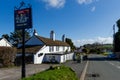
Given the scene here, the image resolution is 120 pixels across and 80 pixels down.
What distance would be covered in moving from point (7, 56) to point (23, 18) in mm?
21724

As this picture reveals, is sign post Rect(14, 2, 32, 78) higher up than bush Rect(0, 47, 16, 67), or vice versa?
sign post Rect(14, 2, 32, 78)

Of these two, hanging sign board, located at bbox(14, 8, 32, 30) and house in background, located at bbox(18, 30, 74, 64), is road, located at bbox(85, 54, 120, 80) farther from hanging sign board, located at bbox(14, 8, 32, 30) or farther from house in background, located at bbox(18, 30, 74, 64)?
house in background, located at bbox(18, 30, 74, 64)

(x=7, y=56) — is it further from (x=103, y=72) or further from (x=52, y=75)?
(x=52, y=75)

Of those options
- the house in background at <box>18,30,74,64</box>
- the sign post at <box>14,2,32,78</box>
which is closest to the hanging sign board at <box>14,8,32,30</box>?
the sign post at <box>14,2,32,78</box>

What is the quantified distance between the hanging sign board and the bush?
2010 centimetres

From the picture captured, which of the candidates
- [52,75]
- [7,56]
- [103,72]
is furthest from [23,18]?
[7,56]

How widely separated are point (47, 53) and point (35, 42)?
493 centimetres

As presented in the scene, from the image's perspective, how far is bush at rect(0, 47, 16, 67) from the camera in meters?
32.6

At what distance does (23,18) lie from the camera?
42.7 feet

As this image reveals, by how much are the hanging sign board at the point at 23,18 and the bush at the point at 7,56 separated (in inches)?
791

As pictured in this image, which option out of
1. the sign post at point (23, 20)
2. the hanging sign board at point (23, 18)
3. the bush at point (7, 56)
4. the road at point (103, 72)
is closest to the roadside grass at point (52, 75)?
the sign post at point (23, 20)

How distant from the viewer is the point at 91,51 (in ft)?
447

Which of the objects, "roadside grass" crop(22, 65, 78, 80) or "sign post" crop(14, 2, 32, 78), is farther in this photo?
"sign post" crop(14, 2, 32, 78)

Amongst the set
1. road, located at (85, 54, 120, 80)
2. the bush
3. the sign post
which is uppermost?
the sign post
